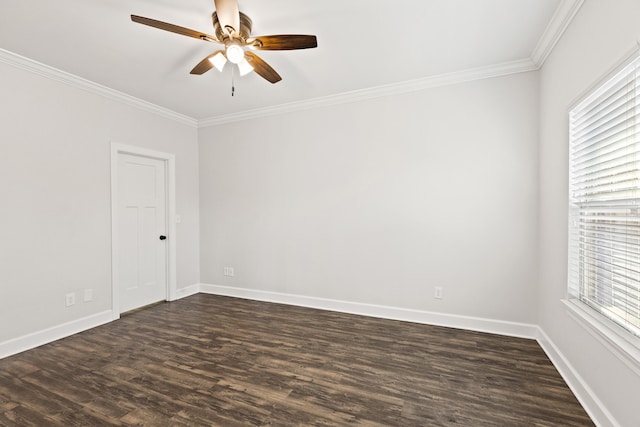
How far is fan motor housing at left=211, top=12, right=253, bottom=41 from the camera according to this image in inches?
82.0

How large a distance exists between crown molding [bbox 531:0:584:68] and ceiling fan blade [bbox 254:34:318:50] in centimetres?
173

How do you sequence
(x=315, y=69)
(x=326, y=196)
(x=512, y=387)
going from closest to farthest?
(x=512, y=387), (x=315, y=69), (x=326, y=196)

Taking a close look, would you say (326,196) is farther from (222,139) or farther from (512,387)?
(512,387)

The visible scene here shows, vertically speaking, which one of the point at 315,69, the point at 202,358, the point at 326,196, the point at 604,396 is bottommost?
the point at 202,358

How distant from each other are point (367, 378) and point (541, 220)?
7.05 ft

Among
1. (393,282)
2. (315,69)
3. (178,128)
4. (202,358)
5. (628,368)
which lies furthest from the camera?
(178,128)

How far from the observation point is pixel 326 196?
3844 mm

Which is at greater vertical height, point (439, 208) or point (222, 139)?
point (222, 139)

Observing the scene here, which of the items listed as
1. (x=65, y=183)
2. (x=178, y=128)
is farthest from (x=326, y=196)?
(x=65, y=183)

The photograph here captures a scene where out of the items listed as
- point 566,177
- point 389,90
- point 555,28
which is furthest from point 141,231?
point 555,28

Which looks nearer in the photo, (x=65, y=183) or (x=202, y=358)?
(x=202, y=358)

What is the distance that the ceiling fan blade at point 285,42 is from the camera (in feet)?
6.57

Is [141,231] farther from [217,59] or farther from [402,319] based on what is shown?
[402,319]

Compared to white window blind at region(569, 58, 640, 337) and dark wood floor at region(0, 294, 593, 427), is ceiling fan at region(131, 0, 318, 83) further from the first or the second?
dark wood floor at region(0, 294, 593, 427)
